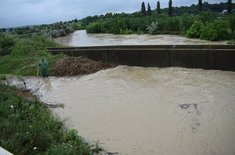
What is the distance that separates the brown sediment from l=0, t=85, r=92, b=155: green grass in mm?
7205

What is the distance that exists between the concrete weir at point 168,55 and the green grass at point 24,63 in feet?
4.71

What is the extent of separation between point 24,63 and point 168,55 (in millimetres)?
6657

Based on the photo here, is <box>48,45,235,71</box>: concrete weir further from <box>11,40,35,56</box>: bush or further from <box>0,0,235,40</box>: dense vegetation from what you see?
<box>0,0,235,40</box>: dense vegetation

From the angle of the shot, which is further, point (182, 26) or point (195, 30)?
point (182, 26)

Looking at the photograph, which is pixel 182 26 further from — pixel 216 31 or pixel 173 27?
pixel 216 31

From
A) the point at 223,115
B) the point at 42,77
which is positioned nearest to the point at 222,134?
the point at 223,115

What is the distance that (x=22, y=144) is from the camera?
597 centimetres

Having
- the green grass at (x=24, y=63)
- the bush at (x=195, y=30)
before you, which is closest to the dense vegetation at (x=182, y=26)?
the bush at (x=195, y=30)

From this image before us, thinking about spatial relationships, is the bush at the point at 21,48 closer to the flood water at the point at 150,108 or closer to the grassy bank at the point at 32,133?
the flood water at the point at 150,108

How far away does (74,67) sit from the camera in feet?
51.6

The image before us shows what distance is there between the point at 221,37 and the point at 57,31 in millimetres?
19849

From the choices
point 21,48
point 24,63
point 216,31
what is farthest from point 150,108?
point 216,31

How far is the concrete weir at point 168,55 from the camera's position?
14531 mm

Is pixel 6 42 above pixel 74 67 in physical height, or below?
above
